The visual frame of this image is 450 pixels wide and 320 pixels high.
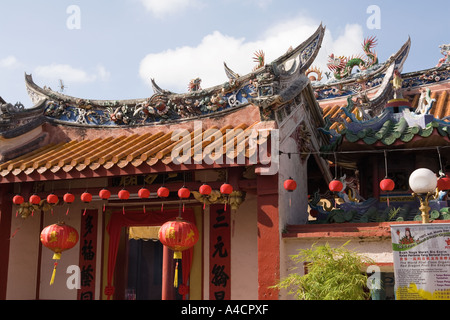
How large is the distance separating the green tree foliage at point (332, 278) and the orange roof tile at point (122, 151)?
6.07 feet

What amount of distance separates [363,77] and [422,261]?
884 centimetres

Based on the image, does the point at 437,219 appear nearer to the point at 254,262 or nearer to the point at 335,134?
the point at 335,134

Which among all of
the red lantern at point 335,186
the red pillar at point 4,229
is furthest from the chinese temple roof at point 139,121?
the red lantern at point 335,186

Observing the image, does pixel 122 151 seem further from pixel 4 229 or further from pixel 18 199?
pixel 4 229

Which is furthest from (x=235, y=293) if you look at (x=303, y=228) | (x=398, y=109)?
(x=398, y=109)

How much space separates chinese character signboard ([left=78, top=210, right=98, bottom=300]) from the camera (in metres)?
9.88

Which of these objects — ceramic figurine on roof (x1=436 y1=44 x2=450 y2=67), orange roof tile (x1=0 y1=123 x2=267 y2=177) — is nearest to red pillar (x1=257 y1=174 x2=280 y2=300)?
orange roof tile (x1=0 y1=123 x2=267 y2=177)

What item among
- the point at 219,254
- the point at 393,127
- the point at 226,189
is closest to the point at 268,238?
the point at 226,189

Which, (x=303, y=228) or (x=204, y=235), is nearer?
(x=303, y=228)

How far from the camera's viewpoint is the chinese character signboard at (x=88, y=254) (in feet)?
32.4

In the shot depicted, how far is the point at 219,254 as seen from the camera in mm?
8984

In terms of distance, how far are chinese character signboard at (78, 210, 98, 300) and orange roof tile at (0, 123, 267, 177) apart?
149 cm
